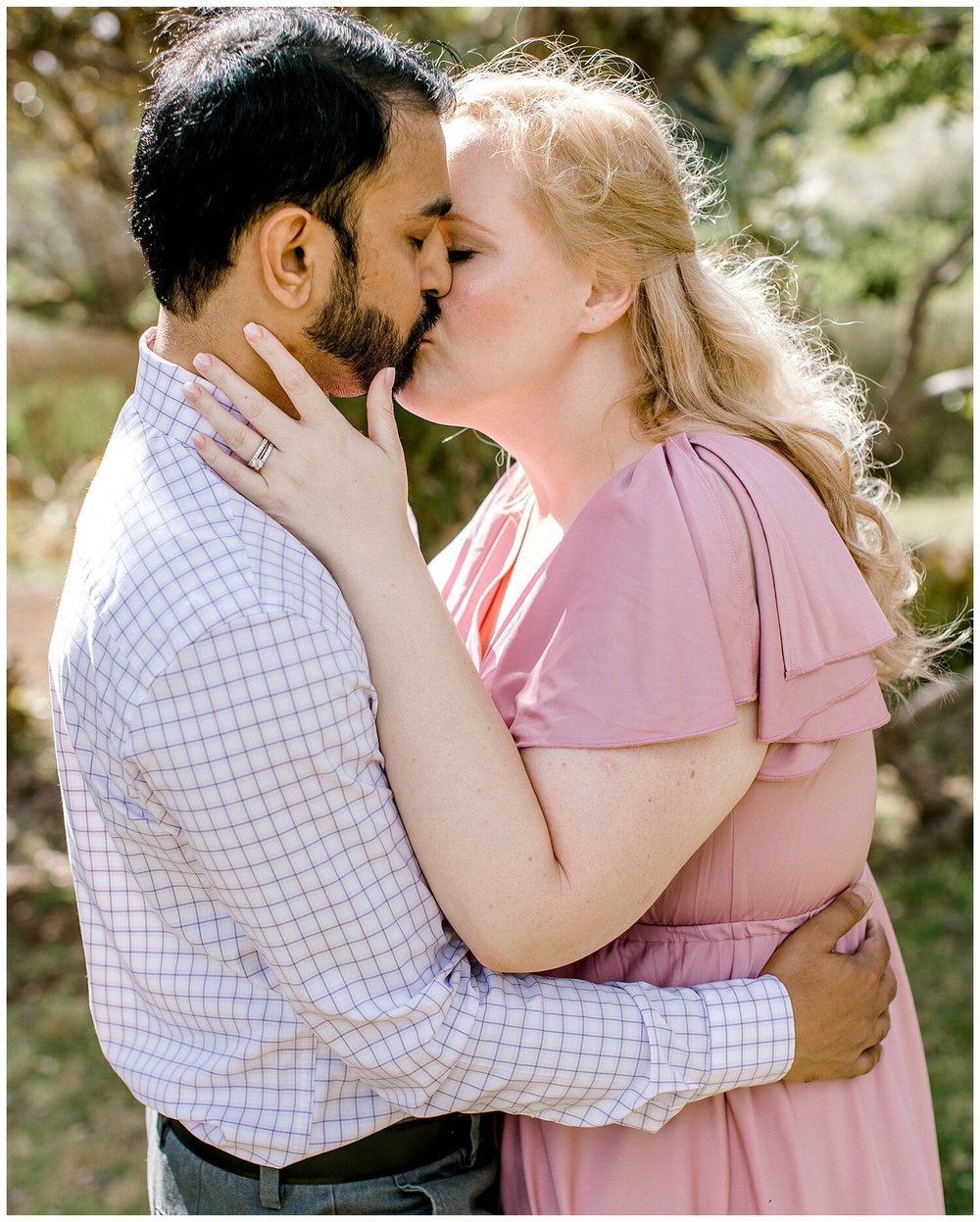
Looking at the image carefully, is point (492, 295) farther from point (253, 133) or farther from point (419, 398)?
point (253, 133)

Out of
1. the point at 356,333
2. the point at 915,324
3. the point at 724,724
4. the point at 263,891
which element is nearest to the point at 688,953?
the point at 724,724

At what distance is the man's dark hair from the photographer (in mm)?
1511

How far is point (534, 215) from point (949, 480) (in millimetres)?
14790

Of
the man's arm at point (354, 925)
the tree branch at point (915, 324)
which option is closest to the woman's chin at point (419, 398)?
the man's arm at point (354, 925)

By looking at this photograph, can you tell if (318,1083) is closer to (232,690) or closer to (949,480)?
(232,690)

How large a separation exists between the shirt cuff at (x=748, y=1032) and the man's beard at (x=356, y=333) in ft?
3.58

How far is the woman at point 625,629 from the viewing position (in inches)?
61.5

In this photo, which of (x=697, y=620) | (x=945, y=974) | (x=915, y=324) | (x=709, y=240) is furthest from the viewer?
(x=915, y=324)

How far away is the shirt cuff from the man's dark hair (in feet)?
4.09

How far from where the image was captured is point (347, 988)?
58.3 inches

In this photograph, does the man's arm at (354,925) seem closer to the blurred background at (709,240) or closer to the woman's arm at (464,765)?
the woman's arm at (464,765)

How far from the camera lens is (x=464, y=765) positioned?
153 centimetres

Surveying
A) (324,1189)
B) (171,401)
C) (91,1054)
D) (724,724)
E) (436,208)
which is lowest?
(91,1054)

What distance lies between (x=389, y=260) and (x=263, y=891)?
3.02 feet
